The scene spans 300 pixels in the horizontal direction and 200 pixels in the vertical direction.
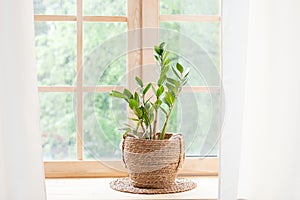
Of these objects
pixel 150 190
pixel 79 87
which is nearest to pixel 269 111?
pixel 150 190

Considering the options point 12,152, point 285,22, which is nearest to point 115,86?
point 12,152

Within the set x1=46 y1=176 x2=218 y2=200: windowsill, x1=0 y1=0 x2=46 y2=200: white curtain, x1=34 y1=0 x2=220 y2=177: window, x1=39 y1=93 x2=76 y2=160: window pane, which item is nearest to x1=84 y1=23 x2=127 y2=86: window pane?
x1=34 y1=0 x2=220 y2=177: window

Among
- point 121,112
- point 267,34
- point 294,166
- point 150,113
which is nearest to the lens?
point 294,166

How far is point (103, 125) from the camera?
2.24 meters

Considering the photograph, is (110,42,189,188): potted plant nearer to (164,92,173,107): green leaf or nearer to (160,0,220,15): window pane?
(164,92,173,107): green leaf

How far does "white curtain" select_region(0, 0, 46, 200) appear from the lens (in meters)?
1.74

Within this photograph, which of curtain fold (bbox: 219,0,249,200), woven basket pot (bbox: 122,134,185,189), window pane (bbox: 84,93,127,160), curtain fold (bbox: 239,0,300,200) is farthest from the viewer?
window pane (bbox: 84,93,127,160)

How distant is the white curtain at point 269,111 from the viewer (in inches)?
68.2

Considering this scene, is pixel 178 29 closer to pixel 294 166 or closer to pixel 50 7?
pixel 50 7

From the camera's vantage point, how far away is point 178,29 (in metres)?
2.30

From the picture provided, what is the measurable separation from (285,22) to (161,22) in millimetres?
656

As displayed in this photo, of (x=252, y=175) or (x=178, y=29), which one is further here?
(x=178, y=29)

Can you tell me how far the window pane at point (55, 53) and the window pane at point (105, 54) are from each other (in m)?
0.07

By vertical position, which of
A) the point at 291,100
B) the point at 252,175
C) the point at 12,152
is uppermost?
the point at 291,100
